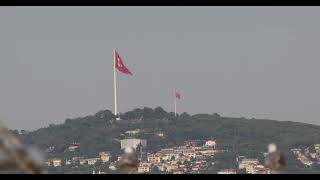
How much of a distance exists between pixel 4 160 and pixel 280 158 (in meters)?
8.34

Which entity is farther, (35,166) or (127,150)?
(127,150)
